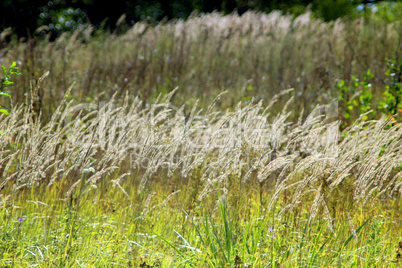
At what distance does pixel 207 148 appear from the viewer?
11.1 feet

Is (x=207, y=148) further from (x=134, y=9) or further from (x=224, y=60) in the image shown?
(x=134, y=9)

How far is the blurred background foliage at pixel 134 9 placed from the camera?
14.8 metres

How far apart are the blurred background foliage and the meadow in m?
5.24

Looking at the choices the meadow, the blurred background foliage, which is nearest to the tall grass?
the meadow

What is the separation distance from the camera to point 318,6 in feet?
50.1

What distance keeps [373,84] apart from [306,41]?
2.04m

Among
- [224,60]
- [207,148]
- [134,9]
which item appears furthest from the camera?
[134,9]

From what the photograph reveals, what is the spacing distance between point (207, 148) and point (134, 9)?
14844 millimetres

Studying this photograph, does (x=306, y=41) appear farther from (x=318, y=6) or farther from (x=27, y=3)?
(x=27, y=3)

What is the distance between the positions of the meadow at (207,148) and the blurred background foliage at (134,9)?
5.24 meters

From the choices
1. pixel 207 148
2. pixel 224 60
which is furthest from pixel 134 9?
pixel 207 148

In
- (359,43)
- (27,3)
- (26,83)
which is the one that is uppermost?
(27,3)

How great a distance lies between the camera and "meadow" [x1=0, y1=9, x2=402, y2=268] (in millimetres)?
2668

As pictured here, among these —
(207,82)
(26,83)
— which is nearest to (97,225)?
(26,83)
